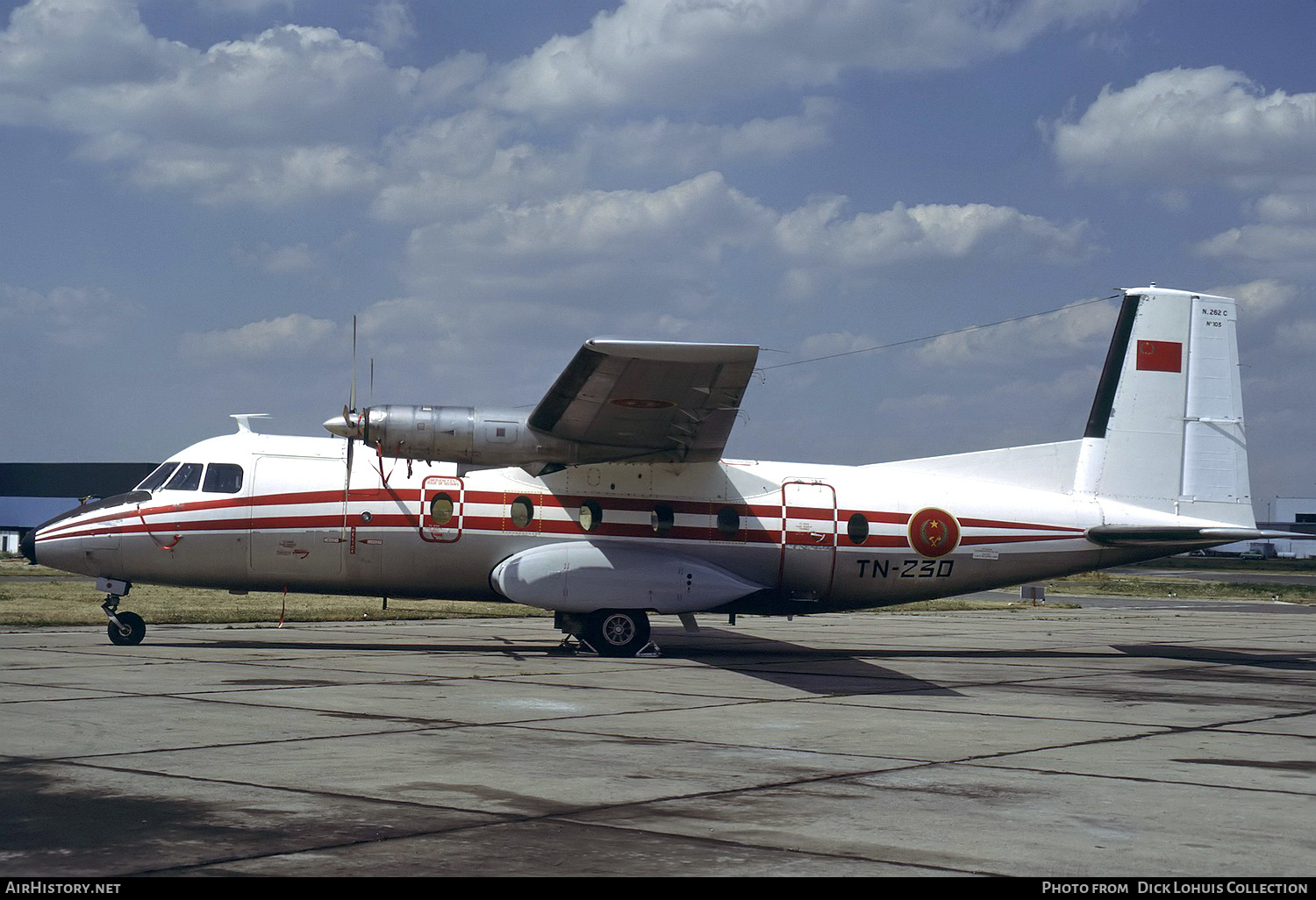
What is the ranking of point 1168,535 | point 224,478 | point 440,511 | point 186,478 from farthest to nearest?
point 1168,535 < point 186,478 < point 224,478 < point 440,511

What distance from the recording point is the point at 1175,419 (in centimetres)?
2089

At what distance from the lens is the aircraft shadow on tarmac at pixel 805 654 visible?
52.3 feet

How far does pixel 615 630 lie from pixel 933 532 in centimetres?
559

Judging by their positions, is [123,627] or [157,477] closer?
[123,627]

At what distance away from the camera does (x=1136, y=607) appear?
4022 centimetres

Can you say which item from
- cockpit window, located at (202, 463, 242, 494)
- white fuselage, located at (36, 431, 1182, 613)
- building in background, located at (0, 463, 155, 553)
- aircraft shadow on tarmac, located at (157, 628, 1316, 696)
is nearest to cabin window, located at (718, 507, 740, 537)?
white fuselage, located at (36, 431, 1182, 613)

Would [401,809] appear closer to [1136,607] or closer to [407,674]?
[407,674]

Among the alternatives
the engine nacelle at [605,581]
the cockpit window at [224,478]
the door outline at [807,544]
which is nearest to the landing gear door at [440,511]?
the engine nacelle at [605,581]

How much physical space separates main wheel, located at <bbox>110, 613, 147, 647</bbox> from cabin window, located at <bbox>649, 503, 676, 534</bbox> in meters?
8.07

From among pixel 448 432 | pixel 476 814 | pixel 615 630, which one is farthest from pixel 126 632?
pixel 476 814

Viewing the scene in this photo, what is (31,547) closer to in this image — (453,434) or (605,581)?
(453,434)

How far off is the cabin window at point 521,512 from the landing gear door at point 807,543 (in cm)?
411

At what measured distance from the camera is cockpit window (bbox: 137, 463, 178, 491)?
63.2 ft

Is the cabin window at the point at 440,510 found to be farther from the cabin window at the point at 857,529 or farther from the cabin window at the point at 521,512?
the cabin window at the point at 857,529
